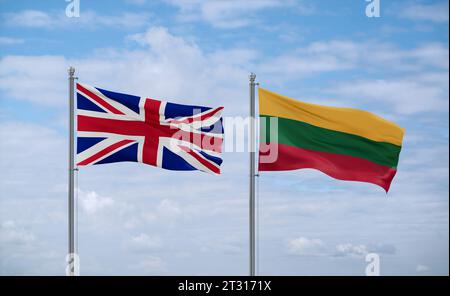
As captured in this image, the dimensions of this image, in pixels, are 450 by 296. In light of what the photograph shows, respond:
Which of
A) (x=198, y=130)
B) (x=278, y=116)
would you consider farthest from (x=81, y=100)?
(x=278, y=116)

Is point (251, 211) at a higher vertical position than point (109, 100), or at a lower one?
lower

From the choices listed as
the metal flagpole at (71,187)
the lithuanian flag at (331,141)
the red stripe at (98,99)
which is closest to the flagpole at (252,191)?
the lithuanian flag at (331,141)

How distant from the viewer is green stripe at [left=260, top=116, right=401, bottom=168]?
22334mm

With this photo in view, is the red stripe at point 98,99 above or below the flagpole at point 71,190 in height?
above

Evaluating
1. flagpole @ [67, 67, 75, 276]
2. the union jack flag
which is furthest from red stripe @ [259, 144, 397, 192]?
flagpole @ [67, 67, 75, 276]

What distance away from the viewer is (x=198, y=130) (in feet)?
73.5

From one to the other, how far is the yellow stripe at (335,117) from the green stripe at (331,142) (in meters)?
0.16

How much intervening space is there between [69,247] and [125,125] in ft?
13.4

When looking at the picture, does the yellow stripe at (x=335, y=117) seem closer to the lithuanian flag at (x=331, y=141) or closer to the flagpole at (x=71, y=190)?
the lithuanian flag at (x=331, y=141)

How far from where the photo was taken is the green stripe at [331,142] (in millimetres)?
22334

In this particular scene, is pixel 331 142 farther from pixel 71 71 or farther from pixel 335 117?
pixel 71 71

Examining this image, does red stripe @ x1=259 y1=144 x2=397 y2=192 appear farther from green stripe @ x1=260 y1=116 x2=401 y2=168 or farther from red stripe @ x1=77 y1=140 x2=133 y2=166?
red stripe @ x1=77 y1=140 x2=133 y2=166
